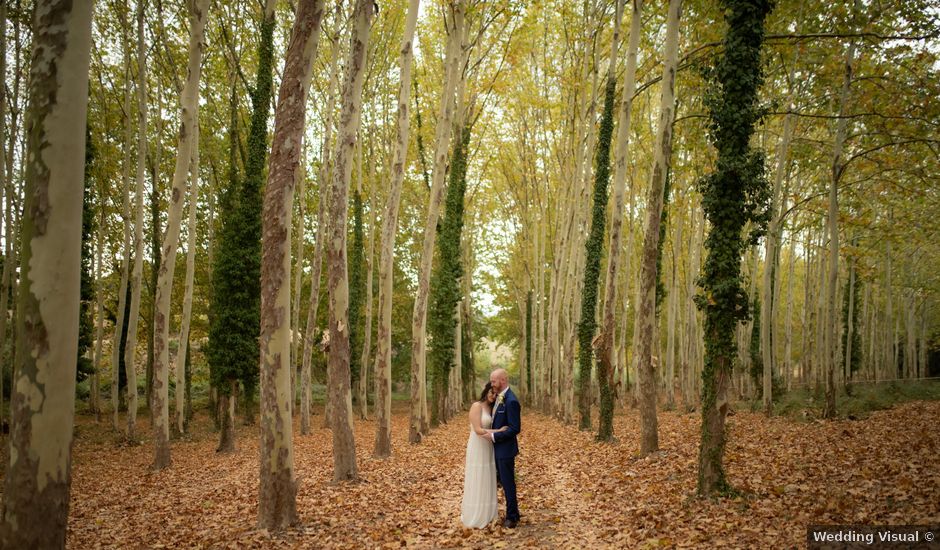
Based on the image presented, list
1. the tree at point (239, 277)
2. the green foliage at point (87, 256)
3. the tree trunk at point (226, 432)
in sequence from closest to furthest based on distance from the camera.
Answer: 1. the tree trunk at point (226, 432)
2. the tree at point (239, 277)
3. the green foliage at point (87, 256)

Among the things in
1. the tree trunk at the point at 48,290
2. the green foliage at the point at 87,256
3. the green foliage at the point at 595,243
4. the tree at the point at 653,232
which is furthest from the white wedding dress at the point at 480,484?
the green foliage at the point at 87,256

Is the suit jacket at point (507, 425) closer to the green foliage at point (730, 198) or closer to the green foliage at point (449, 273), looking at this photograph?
the green foliage at point (730, 198)

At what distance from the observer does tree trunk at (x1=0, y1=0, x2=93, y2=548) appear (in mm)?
3457

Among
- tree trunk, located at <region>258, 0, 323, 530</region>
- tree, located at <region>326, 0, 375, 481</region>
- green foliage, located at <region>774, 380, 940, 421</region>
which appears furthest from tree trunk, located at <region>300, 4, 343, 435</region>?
green foliage, located at <region>774, 380, 940, 421</region>

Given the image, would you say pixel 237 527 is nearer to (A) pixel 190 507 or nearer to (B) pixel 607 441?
(A) pixel 190 507

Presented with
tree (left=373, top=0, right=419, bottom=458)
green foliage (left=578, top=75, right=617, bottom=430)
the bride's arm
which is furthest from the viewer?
green foliage (left=578, top=75, right=617, bottom=430)

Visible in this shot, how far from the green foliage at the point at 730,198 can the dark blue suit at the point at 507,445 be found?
8.74 ft

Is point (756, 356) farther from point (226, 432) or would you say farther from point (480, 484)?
point (226, 432)

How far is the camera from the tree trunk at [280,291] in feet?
21.6

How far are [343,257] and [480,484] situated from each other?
4.78 metres

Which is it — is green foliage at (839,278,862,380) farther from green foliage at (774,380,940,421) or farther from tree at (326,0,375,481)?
tree at (326,0,375,481)

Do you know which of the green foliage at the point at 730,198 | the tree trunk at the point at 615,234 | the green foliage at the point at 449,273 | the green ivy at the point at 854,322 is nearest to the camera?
the green foliage at the point at 730,198

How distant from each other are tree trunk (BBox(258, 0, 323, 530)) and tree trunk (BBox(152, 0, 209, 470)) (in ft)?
19.0

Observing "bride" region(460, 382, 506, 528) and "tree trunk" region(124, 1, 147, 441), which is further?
"tree trunk" region(124, 1, 147, 441)
